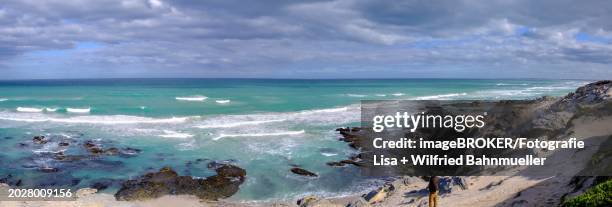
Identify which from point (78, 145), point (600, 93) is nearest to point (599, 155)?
point (600, 93)

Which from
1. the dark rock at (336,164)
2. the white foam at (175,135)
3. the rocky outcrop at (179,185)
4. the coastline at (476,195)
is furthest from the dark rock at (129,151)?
the dark rock at (336,164)

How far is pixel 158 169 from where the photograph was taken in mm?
20281

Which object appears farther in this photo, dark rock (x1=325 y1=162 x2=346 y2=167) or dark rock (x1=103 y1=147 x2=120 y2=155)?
dark rock (x1=103 y1=147 x2=120 y2=155)

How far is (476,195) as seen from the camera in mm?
12695

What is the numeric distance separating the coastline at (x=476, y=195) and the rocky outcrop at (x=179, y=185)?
0.47m

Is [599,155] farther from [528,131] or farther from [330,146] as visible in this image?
[330,146]

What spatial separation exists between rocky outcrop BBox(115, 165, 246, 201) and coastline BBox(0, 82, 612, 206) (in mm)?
470

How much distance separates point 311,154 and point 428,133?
698cm

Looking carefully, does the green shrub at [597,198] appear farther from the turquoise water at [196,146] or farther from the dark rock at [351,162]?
the dark rock at [351,162]

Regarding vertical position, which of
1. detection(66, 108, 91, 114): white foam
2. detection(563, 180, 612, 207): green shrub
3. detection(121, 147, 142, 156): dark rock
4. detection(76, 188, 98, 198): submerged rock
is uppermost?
detection(563, 180, 612, 207): green shrub

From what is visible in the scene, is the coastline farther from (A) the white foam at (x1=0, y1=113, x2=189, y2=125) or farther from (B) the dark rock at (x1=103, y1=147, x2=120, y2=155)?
(A) the white foam at (x1=0, y1=113, x2=189, y2=125)

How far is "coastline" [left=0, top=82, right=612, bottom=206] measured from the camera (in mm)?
11034

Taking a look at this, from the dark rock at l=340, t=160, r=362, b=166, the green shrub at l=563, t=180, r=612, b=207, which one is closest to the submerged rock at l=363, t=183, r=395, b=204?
the dark rock at l=340, t=160, r=362, b=166

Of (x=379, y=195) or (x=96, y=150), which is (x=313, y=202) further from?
(x=96, y=150)
